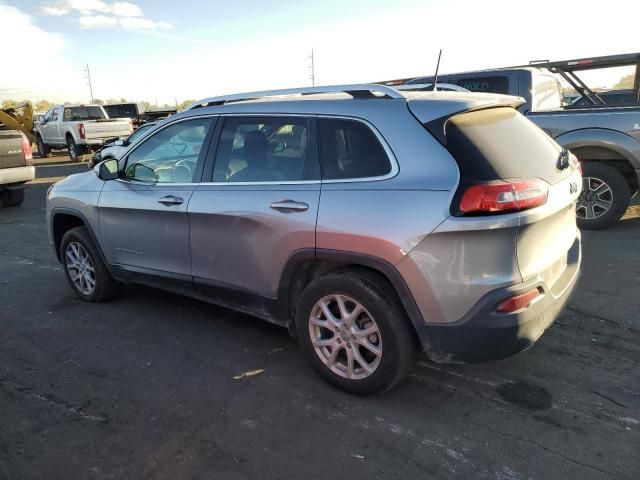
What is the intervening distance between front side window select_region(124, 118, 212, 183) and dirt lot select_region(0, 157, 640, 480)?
4.09 feet

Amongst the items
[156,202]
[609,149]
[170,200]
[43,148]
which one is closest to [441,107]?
[170,200]

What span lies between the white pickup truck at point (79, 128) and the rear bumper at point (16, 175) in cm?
829

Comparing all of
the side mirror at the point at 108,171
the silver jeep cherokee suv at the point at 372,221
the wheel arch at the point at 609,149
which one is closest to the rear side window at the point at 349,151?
the silver jeep cherokee suv at the point at 372,221

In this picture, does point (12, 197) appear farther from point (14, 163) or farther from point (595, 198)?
point (595, 198)

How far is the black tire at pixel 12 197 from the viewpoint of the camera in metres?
10.3

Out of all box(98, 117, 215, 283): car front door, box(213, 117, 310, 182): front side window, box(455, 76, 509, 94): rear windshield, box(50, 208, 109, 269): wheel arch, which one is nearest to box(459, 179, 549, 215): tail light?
box(213, 117, 310, 182): front side window


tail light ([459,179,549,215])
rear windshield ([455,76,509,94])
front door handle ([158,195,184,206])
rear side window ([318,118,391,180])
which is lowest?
front door handle ([158,195,184,206])

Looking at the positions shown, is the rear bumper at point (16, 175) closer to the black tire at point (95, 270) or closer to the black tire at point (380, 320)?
the black tire at point (95, 270)

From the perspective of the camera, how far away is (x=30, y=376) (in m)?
3.50

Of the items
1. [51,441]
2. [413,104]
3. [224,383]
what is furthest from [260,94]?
[51,441]

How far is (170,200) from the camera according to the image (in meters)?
3.78

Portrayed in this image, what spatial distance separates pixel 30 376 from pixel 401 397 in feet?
8.30

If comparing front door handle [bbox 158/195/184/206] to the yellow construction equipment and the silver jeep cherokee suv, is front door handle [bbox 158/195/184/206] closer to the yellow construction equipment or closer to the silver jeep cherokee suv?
the silver jeep cherokee suv

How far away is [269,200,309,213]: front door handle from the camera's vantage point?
304cm
